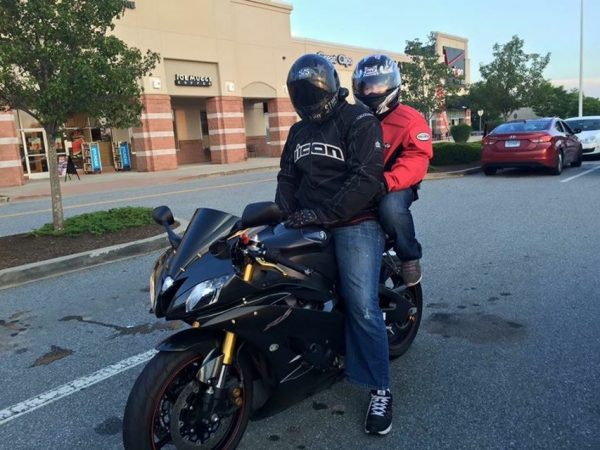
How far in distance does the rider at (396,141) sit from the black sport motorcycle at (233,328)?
57 centimetres

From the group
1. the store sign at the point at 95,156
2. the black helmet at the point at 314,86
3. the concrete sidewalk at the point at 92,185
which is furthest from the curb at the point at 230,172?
the black helmet at the point at 314,86

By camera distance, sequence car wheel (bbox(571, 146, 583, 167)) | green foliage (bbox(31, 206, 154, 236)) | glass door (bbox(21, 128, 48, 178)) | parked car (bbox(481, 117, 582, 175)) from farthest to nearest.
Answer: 1. glass door (bbox(21, 128, 48, 178))
2. car wheel (bbox(571, 146, 583, 167))
3. parked car (bbox(481, 117, 582, 175))
4. green foliage (bbox(31, 206, 154, 236))

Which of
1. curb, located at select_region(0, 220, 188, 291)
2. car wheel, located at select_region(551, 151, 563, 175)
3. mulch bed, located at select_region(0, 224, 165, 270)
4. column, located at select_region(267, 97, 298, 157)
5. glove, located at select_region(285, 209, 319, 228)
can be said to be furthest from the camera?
column, located at select_region(267, 97, 298, 157)

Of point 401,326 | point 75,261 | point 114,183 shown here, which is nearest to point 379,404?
point 401,326

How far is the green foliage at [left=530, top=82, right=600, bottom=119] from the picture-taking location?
3117 centimetres

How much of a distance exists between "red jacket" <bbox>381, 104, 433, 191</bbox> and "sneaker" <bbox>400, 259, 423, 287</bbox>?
582mm

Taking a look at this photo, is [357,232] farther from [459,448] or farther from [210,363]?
[459,448]

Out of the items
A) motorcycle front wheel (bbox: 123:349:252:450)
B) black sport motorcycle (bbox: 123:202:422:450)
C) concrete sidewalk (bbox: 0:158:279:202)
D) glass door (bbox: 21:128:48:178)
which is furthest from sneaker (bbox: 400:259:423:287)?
glass door (bbox: 21:128:48:178)

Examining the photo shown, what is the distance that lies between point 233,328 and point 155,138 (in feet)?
85.5

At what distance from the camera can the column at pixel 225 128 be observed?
100 feet

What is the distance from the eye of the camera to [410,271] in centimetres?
378

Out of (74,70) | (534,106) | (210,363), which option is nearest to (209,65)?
(534,106)

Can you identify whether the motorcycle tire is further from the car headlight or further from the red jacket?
the car headlight

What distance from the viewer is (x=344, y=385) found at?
371 centimetres
